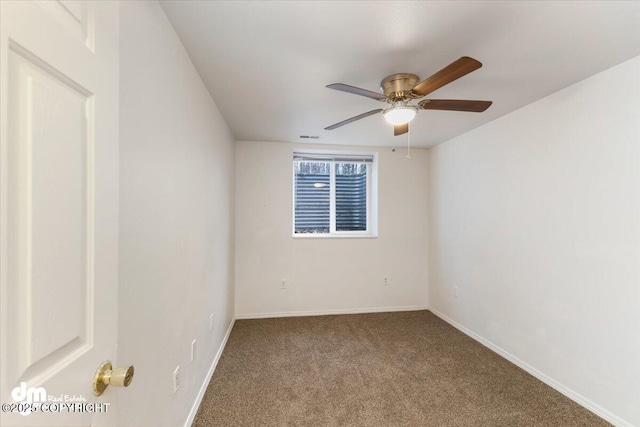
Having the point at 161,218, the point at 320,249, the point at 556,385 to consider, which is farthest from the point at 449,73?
the point at 320,249

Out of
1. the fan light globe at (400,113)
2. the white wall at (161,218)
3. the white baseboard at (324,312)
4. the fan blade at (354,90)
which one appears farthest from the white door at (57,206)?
the white baseboard at (324,312)

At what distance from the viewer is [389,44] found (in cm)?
152

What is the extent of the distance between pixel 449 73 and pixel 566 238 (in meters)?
1.64

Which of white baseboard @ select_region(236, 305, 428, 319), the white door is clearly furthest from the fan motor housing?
white baseboard @ select_region(236, 305, 428, 319)

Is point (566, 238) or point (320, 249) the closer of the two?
point (566, 238)

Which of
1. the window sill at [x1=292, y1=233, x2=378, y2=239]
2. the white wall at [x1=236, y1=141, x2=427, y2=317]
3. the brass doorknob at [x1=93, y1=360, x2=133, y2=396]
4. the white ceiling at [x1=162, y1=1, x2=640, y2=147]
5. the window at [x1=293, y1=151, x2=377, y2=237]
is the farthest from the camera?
the window at [x1=293, y1=151, x2=377, y2=237]

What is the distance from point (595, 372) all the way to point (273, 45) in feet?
9.73

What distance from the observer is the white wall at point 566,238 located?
1729mm

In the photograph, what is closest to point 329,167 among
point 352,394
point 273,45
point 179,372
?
point 273,45

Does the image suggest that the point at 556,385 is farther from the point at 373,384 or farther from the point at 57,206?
the point at 57,206

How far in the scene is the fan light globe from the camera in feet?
5.84

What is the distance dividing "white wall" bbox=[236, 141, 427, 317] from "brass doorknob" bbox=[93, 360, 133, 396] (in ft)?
9.54

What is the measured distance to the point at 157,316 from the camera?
1252mm

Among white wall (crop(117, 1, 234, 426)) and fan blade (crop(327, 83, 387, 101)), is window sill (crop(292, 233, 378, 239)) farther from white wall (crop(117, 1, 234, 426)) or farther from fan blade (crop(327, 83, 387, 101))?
fan blade (crop(327, 83, 387, 101))
